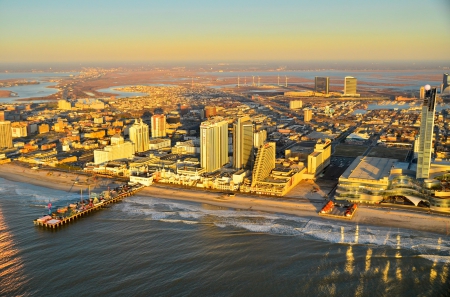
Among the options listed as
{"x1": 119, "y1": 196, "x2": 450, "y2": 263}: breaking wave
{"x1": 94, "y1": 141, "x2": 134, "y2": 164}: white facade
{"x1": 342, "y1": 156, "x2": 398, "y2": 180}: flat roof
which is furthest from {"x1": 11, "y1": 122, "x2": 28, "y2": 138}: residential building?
{"x1": 342, "y1": 156, "x2": 398, "y2": 180}: flat roof

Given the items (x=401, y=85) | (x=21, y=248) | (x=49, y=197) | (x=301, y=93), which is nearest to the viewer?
(x=21, y=248)

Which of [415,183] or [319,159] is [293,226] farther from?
[319,159]

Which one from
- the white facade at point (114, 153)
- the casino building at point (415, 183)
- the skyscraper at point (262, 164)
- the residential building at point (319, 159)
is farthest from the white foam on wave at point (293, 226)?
the white facade at point (114, 153)

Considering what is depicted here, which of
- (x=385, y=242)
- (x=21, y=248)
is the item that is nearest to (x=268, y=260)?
(x=385, y=242)

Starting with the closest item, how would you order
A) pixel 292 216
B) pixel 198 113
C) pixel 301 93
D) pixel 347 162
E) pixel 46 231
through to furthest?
pixel 46 231 → pixel 292 216 → pixel 347 162 → pixel 198 113 → pixel 301 93

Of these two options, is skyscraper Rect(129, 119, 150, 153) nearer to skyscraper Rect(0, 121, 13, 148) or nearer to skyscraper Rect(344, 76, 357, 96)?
skyscraper Rect(0, 121, 13, 148)

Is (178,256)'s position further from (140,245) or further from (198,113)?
(198,113)
